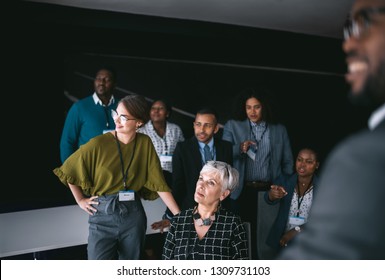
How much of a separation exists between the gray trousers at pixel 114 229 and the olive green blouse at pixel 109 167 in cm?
8

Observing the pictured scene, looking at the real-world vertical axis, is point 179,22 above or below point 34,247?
above

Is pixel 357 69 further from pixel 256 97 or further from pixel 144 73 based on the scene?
pixel 144 73

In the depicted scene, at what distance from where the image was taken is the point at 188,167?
2.88 m

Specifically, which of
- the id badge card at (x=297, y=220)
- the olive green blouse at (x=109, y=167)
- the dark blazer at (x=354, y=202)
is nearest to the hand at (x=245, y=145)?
the id badge card at (x=297, y=220)

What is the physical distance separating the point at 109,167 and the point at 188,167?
68 cm

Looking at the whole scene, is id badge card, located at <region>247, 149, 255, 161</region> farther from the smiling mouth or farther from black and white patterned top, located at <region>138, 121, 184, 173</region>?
the smiling mouth

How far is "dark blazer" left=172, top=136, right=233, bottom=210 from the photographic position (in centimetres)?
284

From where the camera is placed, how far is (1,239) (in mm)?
2633

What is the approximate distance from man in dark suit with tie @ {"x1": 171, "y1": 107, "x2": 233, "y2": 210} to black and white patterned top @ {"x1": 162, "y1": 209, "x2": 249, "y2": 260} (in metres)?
0.68

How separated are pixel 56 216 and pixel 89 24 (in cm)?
150

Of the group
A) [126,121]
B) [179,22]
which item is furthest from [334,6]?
[126,121]

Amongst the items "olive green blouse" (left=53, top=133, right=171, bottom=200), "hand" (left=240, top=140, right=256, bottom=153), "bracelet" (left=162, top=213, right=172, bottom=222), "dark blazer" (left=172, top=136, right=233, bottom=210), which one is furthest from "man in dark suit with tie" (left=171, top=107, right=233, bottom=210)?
"olive green blouse" (left=53, top=133, right=171, bottom=200)
